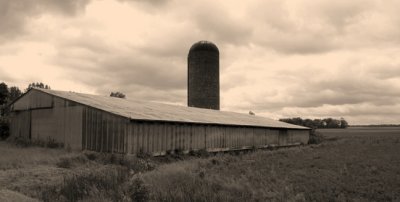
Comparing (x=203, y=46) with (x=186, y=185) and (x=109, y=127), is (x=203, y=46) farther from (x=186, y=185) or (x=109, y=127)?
(x=186, y=185)

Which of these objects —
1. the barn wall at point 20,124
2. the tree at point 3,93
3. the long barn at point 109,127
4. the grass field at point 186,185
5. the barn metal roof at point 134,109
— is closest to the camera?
the grass field at point 186,185

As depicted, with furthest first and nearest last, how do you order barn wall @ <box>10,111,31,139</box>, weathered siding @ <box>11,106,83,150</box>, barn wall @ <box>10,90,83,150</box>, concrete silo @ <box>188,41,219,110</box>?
concrete silo @ <box>188,41,219,110</box> → barn wall @ <box>10,111,31,139</box> → barn wall @ <box>10,90,83,150</box> → weathered siding @ <box>11,106,83,150</box>

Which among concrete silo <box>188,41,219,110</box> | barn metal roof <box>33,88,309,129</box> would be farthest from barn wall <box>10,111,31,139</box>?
concrete silo <box>188,41,219,110</box>

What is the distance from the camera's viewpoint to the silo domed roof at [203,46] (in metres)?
48.8

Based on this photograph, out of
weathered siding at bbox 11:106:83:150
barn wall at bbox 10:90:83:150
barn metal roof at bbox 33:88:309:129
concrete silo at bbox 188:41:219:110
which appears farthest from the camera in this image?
concrete silo at bbox 188:41:219:110

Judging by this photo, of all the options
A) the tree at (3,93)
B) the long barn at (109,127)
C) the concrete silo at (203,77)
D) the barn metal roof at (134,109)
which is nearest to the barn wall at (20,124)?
the long barn at (109,127)

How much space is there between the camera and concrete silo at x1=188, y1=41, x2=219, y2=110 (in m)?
47.8

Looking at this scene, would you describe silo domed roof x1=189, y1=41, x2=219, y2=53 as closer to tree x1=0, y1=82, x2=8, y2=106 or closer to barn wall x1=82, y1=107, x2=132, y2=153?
tree x1=0, y1=82, x2=8, y2=106

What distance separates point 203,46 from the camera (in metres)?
48.9

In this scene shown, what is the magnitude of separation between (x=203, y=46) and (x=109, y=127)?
3016 cm

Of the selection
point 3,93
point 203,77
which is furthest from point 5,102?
point 203,77

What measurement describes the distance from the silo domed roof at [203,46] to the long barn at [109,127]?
1942 cm

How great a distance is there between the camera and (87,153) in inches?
766

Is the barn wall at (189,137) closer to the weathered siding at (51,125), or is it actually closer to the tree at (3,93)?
the weathered siding at (51,125)
